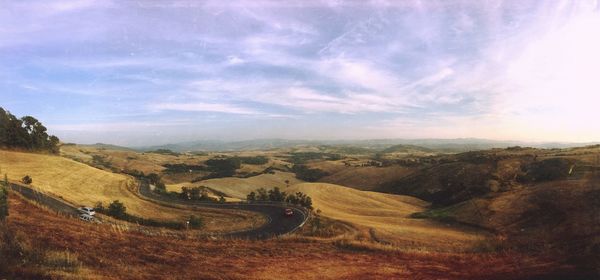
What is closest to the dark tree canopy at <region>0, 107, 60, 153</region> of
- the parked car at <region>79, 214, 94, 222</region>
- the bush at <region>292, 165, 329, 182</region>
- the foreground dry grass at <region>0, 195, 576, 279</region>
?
the parked car at <region>79, 214, 94, 222</region>

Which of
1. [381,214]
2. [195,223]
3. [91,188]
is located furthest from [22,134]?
[381,214]

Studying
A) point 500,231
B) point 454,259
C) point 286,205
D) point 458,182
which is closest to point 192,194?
Answer: point 286,205

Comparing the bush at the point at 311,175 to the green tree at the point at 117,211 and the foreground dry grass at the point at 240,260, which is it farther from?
the foreground dry grass at the point at 240,260

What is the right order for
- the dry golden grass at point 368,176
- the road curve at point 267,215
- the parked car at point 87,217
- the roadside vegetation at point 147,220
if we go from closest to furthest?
the parked car at point 87,217
the road curve at point 267,215
the roadside vegetation at point 147,220
the dry golden grass at point 368,176

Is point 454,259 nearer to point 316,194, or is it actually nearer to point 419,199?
point 316,194

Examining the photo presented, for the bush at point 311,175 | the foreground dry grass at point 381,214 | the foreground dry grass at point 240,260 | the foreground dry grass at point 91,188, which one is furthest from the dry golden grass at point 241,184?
the foreground dry grass at point 240,260

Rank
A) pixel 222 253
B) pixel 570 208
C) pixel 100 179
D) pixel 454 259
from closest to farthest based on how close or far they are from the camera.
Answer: pixel 222 253
pixel 454 259
pixel 570 208
pixel 100 179
